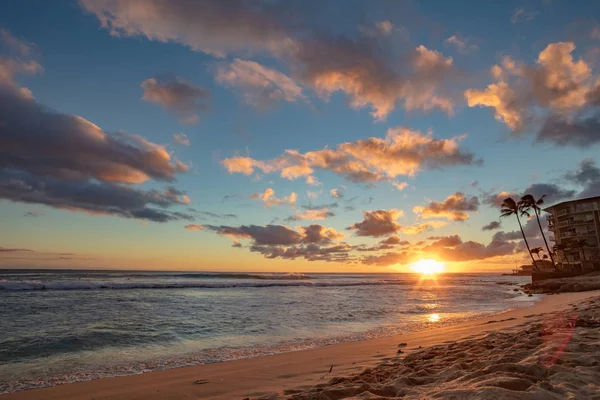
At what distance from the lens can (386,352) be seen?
8.97 m

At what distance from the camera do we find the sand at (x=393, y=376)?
13.7ft

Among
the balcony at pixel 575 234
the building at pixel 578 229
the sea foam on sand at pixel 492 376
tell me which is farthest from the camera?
the balcony at pixel 575 234

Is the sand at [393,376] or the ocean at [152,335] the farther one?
the ocean at [152,335]

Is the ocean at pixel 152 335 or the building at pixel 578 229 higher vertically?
the building at pixel 578 229

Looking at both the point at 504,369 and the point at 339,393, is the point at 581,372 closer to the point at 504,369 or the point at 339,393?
the point at 504,369

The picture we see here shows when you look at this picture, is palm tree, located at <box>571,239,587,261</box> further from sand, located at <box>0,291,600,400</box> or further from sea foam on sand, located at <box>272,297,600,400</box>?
sea foam on sand, located at <box>272,297,600,400</box>

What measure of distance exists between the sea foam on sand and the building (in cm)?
6902

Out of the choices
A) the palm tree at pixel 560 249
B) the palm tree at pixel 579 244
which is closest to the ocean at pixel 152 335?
the palm tree at pixel 579 244

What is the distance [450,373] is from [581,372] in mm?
1678

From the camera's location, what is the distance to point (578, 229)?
67125 mm

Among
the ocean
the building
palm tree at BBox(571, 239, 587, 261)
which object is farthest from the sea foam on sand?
palm tree at BBox(571, 239, 587, 261)

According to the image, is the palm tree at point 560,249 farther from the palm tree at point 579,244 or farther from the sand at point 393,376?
the sand at point 393,376

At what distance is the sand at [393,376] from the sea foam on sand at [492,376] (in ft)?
0.04

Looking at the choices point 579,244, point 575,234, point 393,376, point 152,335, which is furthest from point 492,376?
point 575,234
